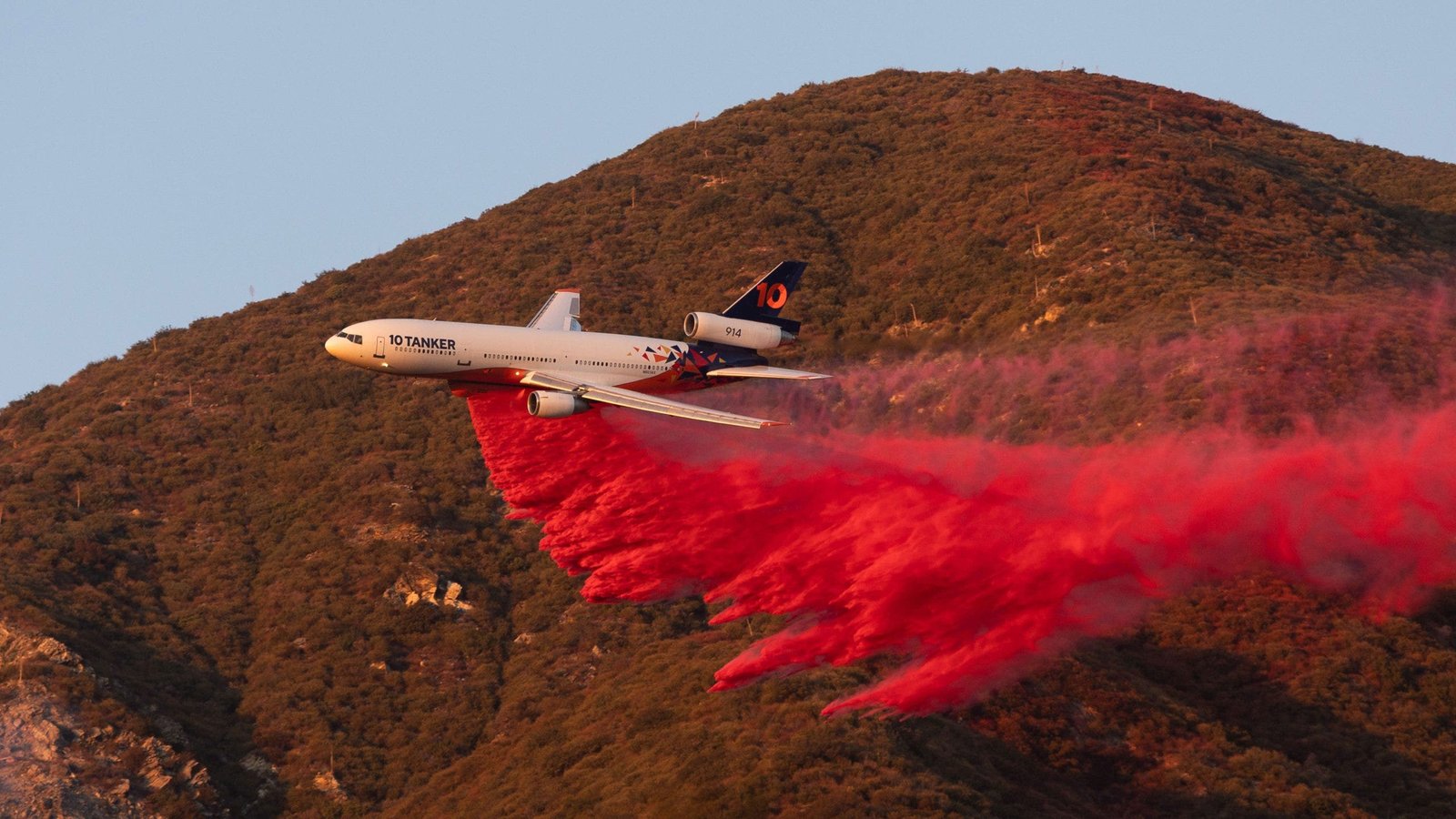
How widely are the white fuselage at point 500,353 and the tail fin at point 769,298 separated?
3.22m

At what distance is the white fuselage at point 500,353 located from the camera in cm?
5000

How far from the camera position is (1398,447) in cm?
5172

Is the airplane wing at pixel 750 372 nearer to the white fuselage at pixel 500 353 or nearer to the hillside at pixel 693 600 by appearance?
the white fuselage at pixel 500 353

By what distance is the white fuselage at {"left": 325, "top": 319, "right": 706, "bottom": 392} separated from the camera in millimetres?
50000

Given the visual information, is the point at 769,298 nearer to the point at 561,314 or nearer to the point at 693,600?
the point at 561,314

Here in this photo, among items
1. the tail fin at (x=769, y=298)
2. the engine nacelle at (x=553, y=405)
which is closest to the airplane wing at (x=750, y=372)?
the tail fin at (x=769, y=298)

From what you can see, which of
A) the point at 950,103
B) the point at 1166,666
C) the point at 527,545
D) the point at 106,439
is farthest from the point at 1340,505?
the point at 950,103

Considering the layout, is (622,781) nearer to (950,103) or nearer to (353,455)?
(353,455)

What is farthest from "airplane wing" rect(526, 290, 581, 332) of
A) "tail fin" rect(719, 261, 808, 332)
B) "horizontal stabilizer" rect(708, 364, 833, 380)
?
"tail fin" rect(719, 261, 808, 332)

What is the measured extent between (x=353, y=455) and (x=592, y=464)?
39697 millimetres

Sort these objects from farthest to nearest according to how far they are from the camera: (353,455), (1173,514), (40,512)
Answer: (353,455) < (40,512) < (1173,514)

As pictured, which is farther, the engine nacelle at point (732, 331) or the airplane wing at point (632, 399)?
the engine nacelle at point (732, 331)

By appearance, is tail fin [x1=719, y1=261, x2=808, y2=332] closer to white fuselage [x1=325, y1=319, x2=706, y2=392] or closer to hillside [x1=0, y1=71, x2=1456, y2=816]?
white fuselage [x1=325, y1=319, x2=706, y2=392]

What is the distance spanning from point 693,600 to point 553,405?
27965mm
